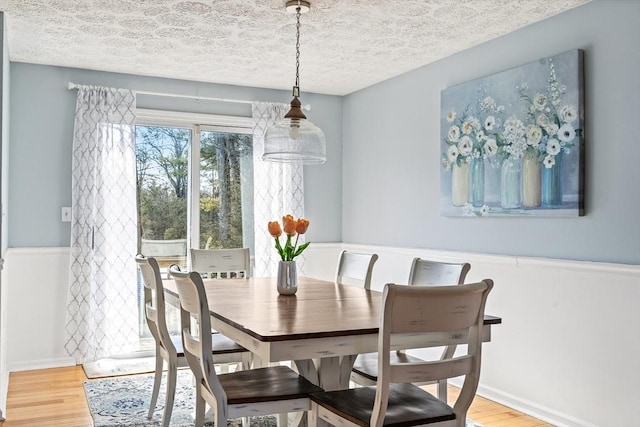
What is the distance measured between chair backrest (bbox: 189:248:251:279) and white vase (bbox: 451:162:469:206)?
58.8 inches

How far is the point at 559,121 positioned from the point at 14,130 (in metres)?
3.89

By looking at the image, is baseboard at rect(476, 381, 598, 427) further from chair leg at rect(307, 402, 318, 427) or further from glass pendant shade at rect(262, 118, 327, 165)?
glass pendant shade at rect(262, 118, 327, 165)

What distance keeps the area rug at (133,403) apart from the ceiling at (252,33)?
232 centimetres

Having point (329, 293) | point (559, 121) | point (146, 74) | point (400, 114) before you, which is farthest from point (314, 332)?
point (146, 74)

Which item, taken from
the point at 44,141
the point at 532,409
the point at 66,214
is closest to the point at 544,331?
the point at 532,409

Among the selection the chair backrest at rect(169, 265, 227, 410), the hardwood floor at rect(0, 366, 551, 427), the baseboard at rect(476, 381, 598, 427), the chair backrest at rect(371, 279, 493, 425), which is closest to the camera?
the chair backrest at rect(371, 279, 493, 425)

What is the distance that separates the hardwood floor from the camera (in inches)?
133

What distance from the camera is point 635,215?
9.77ft

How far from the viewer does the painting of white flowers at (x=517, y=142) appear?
3.29m

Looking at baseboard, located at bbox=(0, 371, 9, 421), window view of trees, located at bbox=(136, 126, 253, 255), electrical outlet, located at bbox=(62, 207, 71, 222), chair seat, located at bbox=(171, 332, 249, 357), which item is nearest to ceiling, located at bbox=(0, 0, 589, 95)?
window view of trees, located at bbox=(136, 126, 253, 255)

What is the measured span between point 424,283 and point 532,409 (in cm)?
115

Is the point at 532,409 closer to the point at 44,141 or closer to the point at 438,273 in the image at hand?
the point at 438,273

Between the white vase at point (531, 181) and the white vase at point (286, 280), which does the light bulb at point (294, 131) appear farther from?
the white vase at point (531, 181)

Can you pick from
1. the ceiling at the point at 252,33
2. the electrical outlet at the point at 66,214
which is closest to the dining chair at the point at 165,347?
the ceiling at the point at 252,33
